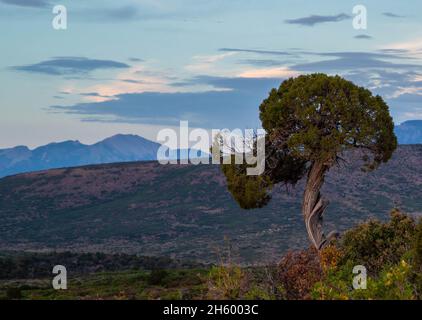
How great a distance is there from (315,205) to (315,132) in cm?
270

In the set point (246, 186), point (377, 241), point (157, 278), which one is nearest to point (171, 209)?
point (157, 278)

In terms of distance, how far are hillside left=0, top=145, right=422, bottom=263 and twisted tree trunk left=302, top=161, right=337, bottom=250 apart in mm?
30458

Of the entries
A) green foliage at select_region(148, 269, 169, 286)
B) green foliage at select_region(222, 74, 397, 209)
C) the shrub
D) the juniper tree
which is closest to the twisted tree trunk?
the juniper tree

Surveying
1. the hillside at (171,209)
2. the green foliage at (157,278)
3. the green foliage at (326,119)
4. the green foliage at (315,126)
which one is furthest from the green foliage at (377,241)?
the hillside at (171,209)

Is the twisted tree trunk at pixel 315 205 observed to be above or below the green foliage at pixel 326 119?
below

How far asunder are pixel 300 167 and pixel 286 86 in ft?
10.2

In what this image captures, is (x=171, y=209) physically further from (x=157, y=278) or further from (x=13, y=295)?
(x=13, y=295)

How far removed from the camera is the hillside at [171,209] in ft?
242

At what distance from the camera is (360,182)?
97.6m

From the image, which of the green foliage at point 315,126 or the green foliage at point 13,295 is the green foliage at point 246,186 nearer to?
the green foliage at point 315,126

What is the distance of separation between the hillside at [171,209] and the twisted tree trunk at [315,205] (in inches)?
1199

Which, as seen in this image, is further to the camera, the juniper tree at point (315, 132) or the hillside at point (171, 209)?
the hillside at point (171, 209)
